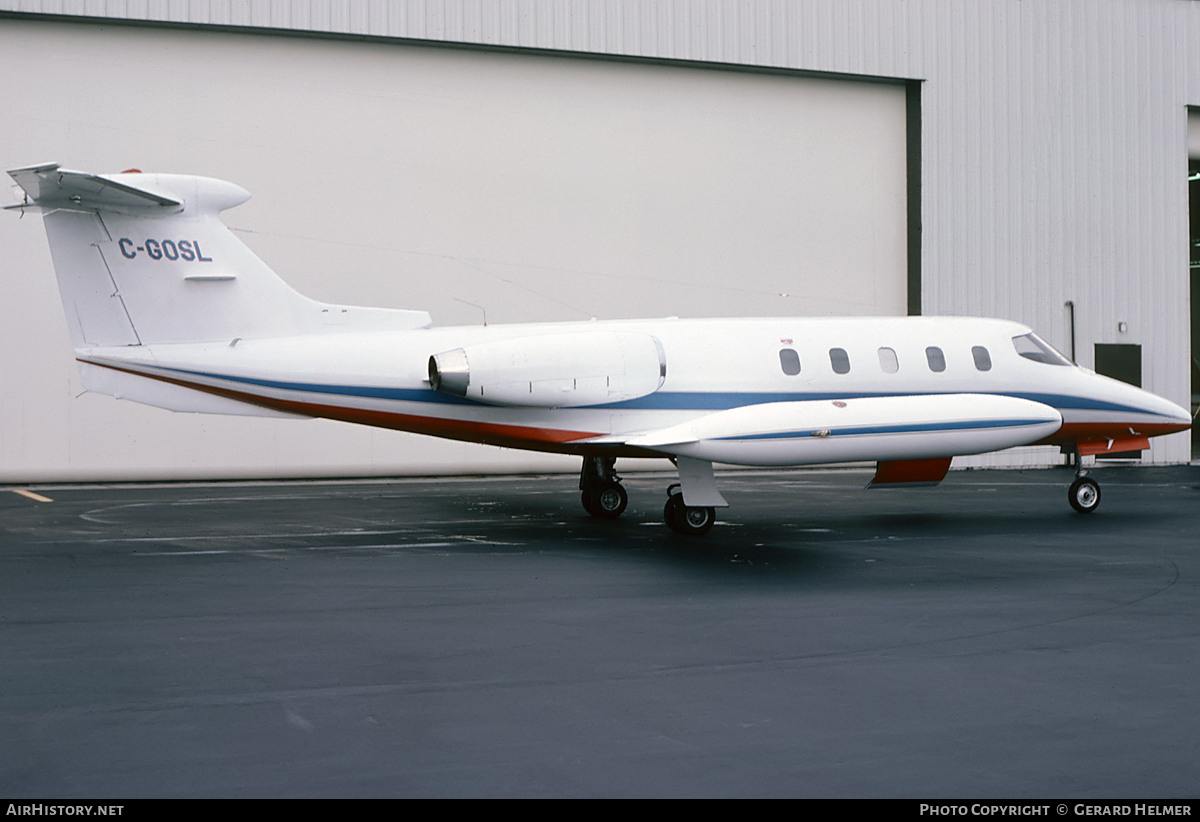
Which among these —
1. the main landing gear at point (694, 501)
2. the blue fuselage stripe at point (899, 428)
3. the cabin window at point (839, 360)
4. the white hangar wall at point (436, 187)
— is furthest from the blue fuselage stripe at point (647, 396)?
the white hangar wall at point (436, 187)

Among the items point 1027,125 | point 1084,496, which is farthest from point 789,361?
point 1027,125

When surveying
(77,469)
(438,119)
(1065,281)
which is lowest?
(77,469)

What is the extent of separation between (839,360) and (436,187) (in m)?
12.0

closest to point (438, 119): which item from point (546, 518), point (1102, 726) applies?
point (546, 518)

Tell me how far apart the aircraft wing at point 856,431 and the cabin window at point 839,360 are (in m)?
1.59

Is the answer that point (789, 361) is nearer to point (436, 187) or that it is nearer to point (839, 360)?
point (839, 360)

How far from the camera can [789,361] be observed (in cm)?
1591

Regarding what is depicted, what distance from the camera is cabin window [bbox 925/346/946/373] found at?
16.4 m

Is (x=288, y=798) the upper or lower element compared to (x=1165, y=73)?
lower

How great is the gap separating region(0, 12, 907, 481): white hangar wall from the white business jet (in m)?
9.62

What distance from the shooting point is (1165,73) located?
99.3ft

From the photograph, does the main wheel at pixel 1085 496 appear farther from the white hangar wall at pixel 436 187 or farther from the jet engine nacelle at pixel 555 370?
the white hangar wall at pixel 436 187
